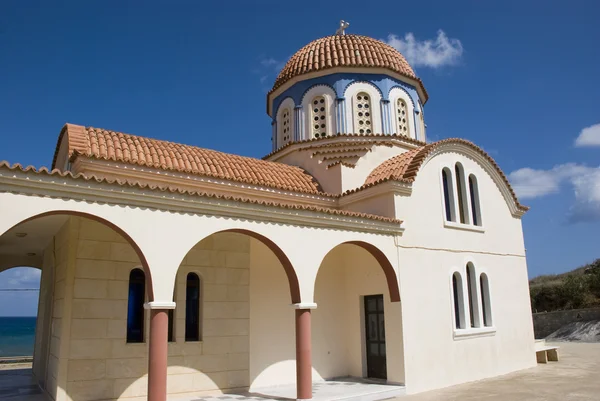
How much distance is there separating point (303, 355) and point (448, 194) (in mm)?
6279

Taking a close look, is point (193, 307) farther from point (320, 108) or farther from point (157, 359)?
point (320, 108)

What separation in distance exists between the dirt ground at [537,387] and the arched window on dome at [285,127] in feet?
29.3

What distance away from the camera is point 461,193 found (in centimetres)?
1337

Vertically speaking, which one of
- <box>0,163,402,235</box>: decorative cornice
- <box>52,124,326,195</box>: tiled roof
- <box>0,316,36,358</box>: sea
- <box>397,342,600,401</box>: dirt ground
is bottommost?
<box>0,316,36,358</box>: sea

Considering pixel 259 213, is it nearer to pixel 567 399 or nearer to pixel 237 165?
pixel 237 165

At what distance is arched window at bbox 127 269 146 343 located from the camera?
31.0ft

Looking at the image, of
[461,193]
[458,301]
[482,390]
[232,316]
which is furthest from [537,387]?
[232,316]

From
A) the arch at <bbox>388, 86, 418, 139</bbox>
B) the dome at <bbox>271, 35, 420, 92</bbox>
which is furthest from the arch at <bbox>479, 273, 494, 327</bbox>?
the dome at <bbox>271, 35, 420, 92</bbox>

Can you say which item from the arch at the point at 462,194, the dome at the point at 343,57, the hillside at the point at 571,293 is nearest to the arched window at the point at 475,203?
the arch at the point at 462,194

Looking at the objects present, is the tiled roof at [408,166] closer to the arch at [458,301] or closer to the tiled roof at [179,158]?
Answer: the tiled roof at [179,158]

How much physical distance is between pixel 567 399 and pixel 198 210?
25.9ft

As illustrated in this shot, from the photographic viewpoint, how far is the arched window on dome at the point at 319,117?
15363mm

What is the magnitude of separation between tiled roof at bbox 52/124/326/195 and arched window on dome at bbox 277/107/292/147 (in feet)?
8.36

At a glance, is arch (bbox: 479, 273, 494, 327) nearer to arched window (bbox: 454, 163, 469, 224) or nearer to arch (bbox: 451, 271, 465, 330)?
arch (bbox: 451, 271, 465, 330)
